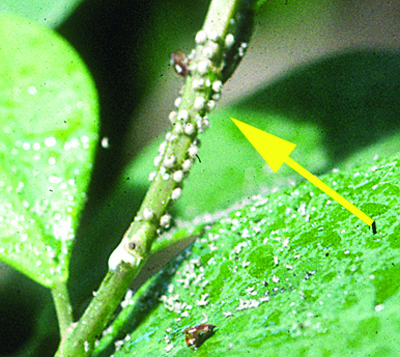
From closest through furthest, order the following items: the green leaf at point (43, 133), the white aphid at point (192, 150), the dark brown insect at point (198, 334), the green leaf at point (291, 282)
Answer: the green leaf at point (291, 282)
the dark brown insect at point (198, 334)
the white aphid at point (192, 150)
the green leaf at point (43, 133)

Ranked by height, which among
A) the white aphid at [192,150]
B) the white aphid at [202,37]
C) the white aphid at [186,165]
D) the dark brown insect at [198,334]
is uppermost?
the white aphid at [202,37]

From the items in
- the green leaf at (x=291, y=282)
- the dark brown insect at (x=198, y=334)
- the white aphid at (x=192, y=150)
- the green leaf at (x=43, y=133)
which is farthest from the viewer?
the green leaf at (x=43, y=133)

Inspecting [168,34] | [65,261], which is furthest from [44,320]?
[168,34]

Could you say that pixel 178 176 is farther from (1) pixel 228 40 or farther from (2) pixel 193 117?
(1) pixel 228 40

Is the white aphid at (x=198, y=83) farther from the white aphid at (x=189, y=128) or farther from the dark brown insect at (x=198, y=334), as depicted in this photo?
the dark brown insect at (x=198, y=334)

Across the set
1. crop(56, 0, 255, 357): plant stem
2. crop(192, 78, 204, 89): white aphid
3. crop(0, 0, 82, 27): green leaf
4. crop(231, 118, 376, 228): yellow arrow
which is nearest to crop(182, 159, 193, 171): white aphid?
crop(56, 0, 255, 357): plant stem

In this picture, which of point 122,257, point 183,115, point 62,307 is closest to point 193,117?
point 183,115

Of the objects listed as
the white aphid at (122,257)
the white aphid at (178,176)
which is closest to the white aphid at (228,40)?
the white aphid at (178,176)
